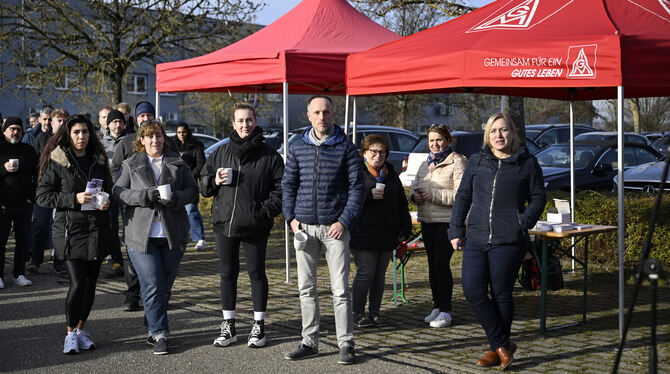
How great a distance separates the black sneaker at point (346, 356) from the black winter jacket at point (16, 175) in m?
4.98

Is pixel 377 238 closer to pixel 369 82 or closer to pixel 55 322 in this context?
pixel 369 82

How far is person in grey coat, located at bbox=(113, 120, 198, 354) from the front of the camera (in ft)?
19.7

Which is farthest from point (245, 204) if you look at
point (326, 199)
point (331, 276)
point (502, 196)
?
point (502, 196)

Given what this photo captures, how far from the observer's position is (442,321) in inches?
276

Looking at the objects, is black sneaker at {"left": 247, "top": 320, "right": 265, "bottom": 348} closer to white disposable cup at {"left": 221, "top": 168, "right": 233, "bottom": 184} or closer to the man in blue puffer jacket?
the man in blue puffer jacket

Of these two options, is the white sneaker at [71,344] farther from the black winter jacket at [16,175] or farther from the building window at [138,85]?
the building window at [138,85]

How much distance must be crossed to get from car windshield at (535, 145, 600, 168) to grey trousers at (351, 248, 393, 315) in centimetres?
811

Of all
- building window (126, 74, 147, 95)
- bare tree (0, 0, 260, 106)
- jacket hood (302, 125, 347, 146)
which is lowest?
jacket hood (302, 125, 347, 146)

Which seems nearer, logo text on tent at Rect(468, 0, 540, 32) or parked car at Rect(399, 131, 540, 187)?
logo text on tent at Rect(468, 0, 540, 32)

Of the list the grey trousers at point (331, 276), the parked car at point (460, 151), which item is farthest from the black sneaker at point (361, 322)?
the parked car at point (460, 151)

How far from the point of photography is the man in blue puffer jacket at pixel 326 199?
574 cm

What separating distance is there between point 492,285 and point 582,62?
6.33ft

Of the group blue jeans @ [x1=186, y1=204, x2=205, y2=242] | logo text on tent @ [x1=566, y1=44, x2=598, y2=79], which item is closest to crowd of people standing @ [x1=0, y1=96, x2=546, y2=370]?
logo text on tent @ [x1=566, y1=44, x2=598, y2=79]

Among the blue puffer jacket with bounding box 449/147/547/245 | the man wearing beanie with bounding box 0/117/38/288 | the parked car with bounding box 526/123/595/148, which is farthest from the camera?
the parked car with bounding box 526/123/595/148
